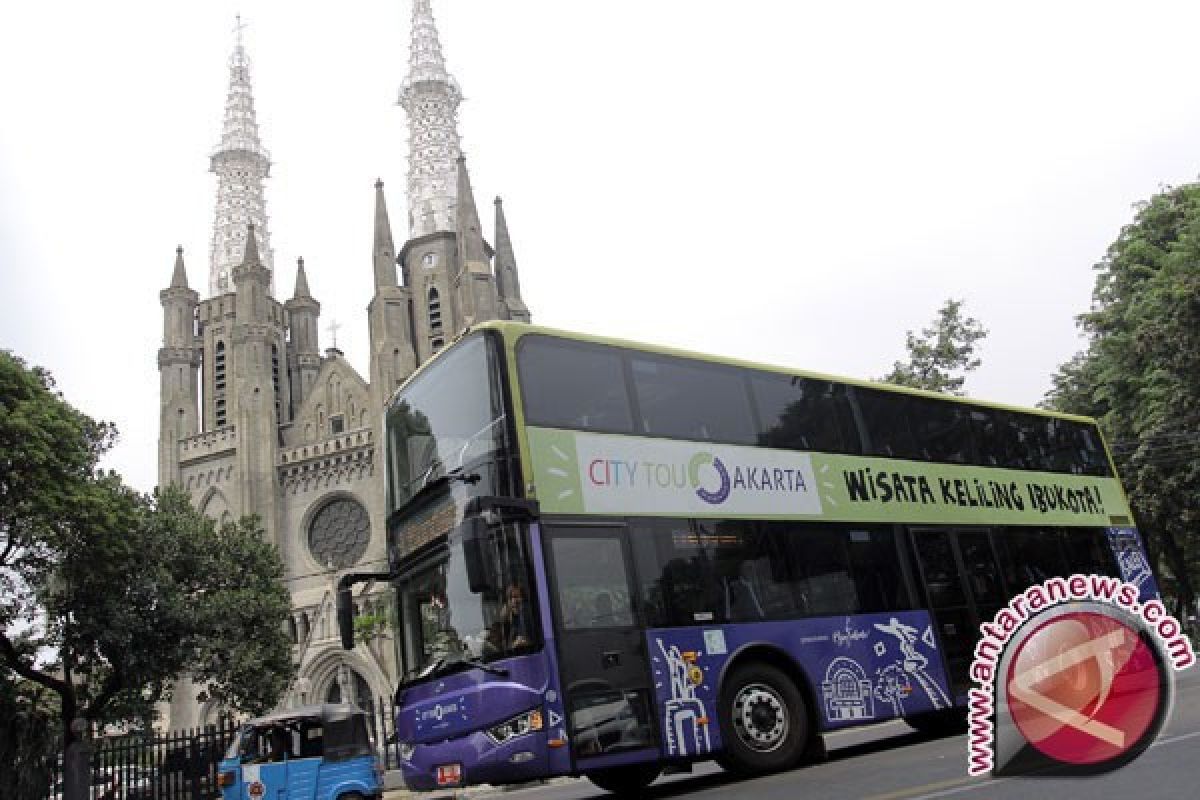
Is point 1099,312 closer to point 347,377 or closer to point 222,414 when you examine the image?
point 347,377

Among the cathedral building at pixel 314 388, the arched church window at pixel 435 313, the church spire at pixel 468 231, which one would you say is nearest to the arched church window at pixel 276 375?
the cathedral building at pixel 314 388

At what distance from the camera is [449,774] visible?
7539 mm

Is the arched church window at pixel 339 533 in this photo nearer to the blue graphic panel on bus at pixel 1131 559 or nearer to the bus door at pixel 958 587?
the blue graphic panel on bus at pixel 1131 559

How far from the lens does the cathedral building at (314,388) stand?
133 ft

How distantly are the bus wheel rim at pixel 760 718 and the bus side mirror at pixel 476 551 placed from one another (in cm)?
284

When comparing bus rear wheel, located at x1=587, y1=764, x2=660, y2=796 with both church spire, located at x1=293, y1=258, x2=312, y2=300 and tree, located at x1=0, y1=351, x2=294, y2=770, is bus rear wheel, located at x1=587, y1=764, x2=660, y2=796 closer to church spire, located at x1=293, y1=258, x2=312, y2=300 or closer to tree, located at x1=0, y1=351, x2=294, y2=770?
tree, located at x1=0, y1=351, x2=294, y2=770

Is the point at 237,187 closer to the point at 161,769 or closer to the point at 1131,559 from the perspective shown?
the point at 161,769

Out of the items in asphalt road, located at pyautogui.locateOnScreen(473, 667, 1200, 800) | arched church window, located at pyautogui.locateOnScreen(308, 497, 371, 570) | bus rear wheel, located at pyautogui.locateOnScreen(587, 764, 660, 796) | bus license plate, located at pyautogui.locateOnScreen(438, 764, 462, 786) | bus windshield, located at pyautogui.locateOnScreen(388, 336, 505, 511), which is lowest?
asphalt road, located at pyautogui.locateOnScreen(473, 667, 1200, 800)

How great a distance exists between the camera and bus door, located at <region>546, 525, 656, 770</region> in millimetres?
7633

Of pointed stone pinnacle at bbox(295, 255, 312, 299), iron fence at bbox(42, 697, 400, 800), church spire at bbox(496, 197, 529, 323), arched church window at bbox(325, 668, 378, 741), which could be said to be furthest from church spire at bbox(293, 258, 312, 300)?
iron fence at bbox(42, 697, 400, 800)

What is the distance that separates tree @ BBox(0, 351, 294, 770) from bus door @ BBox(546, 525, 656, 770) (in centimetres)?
1381

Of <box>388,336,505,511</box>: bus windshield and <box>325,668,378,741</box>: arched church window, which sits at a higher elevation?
<box>325,668,378,741</box>: arched church window

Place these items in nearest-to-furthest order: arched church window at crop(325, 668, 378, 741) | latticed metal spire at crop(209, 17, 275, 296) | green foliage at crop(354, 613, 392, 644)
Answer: green foliage at crop(354, 613, 392, 644)
arched church window at crop(325, 668, 378, 741)
latticed metal spire at crop(209, 17, 275, 296)

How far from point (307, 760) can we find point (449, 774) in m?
5.26
